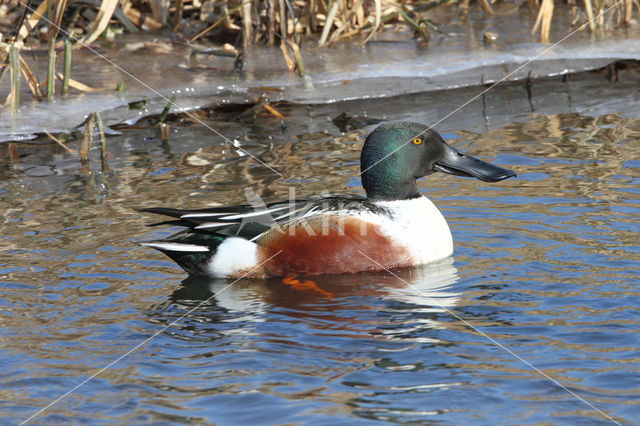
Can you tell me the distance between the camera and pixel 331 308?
181 inches

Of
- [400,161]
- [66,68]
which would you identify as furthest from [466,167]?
[66,68]

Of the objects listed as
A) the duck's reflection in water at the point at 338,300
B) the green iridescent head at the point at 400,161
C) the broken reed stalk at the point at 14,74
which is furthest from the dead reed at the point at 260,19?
the duck's reflection in water at the point at 338,300

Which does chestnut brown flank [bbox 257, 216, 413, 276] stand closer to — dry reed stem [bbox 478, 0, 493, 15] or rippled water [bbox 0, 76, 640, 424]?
rippled water [bbox 0, 76, 640, 424]

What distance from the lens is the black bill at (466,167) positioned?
17.8 ft

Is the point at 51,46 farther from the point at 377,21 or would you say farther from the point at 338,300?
the point at 338,300

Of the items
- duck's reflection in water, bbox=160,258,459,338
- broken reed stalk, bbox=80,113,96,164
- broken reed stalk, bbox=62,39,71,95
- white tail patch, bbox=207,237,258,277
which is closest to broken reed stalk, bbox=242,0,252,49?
broken reed stalk, bbox=62,39,71,95

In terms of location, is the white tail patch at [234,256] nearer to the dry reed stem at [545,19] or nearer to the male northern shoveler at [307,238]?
the male northern shoveler at [307,238]

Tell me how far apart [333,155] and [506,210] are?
165 centimetres

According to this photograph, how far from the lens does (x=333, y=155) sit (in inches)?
279

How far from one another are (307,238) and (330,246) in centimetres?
13

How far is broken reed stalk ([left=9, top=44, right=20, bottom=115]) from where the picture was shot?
6.91 metres

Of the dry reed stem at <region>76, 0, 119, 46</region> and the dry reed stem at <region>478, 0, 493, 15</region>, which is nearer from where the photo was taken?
the dry reed stem at <region>76, 0, 119, 46</region>

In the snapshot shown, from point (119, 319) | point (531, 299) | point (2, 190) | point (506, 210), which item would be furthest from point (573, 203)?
point (2, 190)

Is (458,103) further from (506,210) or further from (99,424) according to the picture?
(99,424)
